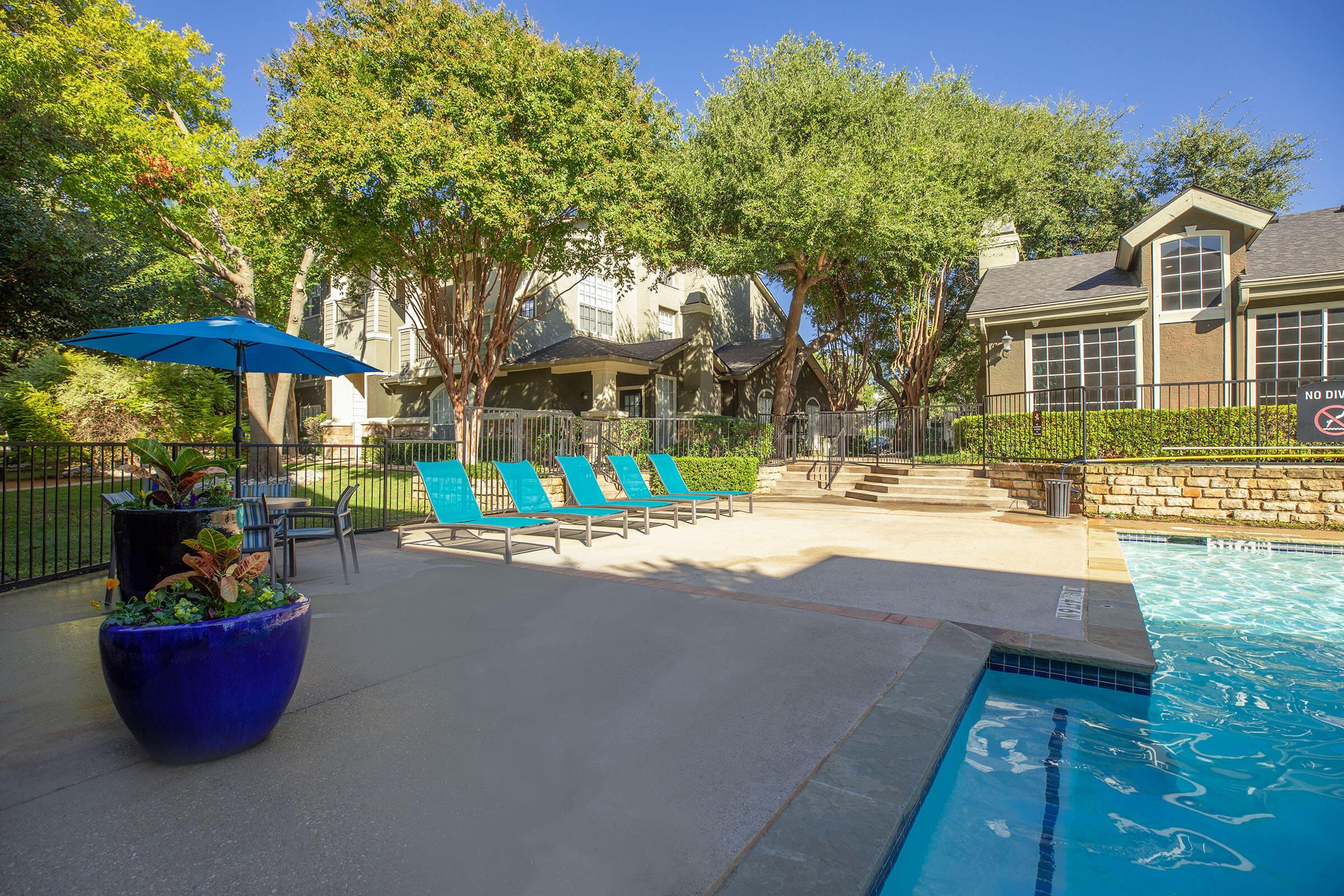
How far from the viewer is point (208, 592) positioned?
270cm

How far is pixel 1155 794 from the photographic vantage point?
307 cm

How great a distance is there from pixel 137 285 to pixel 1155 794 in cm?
2053

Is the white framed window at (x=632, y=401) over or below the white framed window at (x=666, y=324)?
below

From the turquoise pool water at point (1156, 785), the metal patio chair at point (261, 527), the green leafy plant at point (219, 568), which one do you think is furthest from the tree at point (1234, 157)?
the green leafy plant at point (219, 568)

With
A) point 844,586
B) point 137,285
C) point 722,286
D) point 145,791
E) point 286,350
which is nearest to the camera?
point 145,791

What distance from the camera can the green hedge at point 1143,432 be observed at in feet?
38.2

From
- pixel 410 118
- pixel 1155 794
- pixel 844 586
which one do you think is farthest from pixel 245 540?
pixel 410 118

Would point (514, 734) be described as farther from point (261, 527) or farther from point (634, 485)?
point (634, 485)

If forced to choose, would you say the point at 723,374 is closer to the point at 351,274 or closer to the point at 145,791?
the point at 351,274

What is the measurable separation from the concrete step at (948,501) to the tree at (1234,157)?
18.9 metres

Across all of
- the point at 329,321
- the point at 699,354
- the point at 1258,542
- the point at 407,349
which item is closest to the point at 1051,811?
the point at 1258,542

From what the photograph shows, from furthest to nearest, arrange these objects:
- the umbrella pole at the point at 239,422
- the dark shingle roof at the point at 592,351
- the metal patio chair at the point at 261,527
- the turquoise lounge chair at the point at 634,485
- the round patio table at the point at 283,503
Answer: the dark shingle roof at the point at 592,351 < the turquoise lounge chair at the point at 634,485 < the umbrella pole at the point at 239,422 < the round patio table at the point at 283,503 < the metal patio chair at the point at 261,527

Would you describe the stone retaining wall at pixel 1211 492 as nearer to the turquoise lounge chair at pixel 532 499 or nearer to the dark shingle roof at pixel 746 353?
the turquoise lounge chair at pixel 532 499

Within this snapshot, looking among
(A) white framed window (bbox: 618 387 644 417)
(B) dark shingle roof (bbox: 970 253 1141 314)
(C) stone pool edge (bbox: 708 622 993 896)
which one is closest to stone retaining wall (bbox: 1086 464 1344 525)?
(B) dark shingle roof (bbox: 970 253 1141 314)
